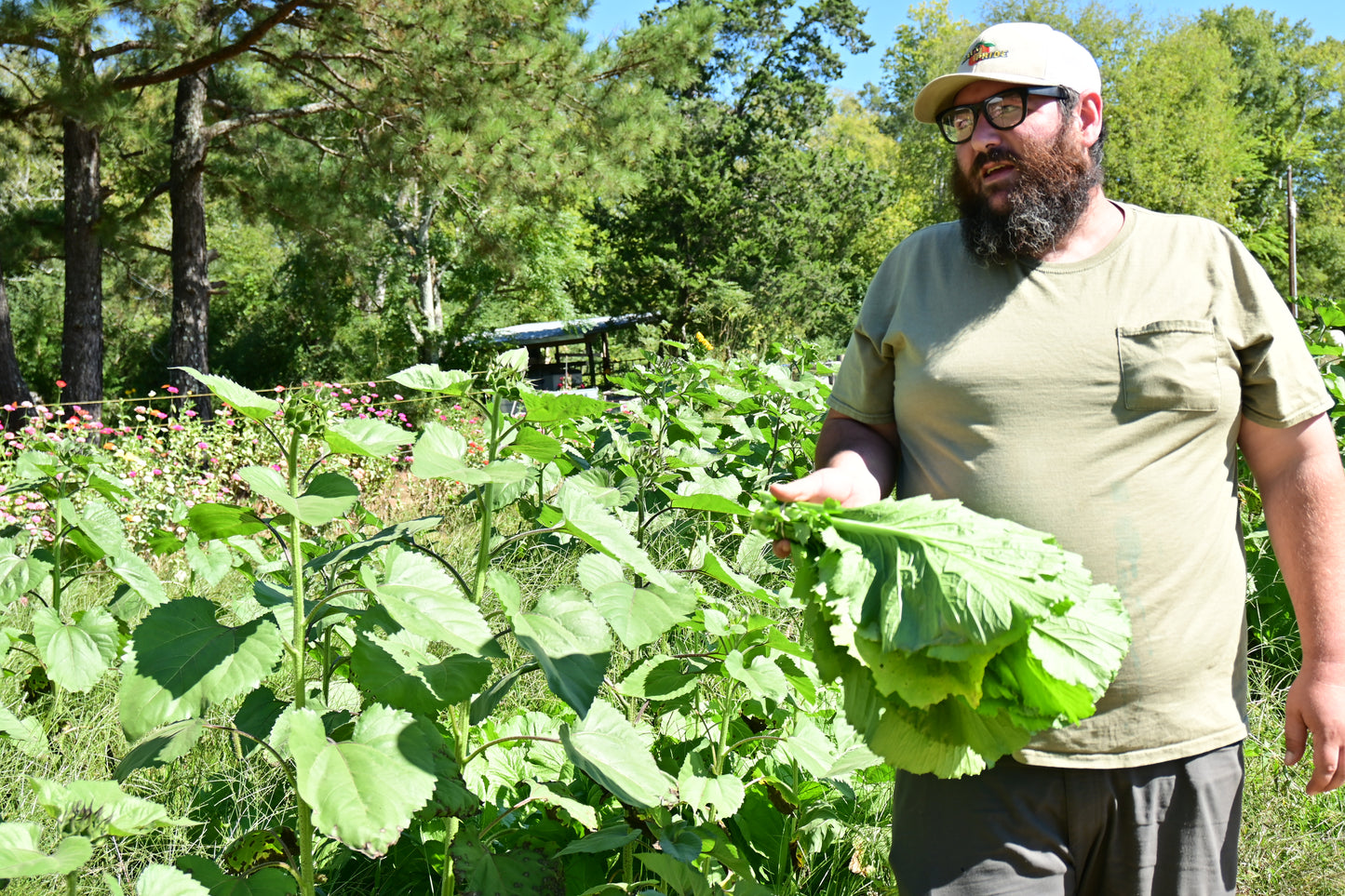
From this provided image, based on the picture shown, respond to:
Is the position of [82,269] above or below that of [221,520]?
above

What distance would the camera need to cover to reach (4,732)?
1835mm

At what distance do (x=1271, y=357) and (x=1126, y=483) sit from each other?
338 millimetres

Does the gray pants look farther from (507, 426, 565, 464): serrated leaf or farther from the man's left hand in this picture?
(507, 426, 565, 464): serrated leaf

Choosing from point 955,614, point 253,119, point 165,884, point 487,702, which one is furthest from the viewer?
point 253,119

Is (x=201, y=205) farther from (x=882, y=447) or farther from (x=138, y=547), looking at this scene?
(x=882, y=447)

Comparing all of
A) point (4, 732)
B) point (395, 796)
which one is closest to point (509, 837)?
point (395, 796)

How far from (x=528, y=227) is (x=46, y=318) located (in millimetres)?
12336

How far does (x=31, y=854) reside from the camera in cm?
124

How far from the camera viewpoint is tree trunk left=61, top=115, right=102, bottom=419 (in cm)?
1221

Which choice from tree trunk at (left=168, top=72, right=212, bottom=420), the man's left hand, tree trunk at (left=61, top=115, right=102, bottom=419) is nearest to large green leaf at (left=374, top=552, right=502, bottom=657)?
the man's left hand

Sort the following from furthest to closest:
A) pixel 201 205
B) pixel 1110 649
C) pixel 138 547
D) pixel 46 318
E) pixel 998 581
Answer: pixel 46 318, pixel 201 205, pixel 138 547, pixel 1110 649, pixel 998 581

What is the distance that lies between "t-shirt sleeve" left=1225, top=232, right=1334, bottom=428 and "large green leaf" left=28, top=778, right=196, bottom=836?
5.98 feet

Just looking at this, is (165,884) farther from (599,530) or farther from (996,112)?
(996,112)

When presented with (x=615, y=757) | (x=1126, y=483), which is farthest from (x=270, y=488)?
(x=1126, y=483)
